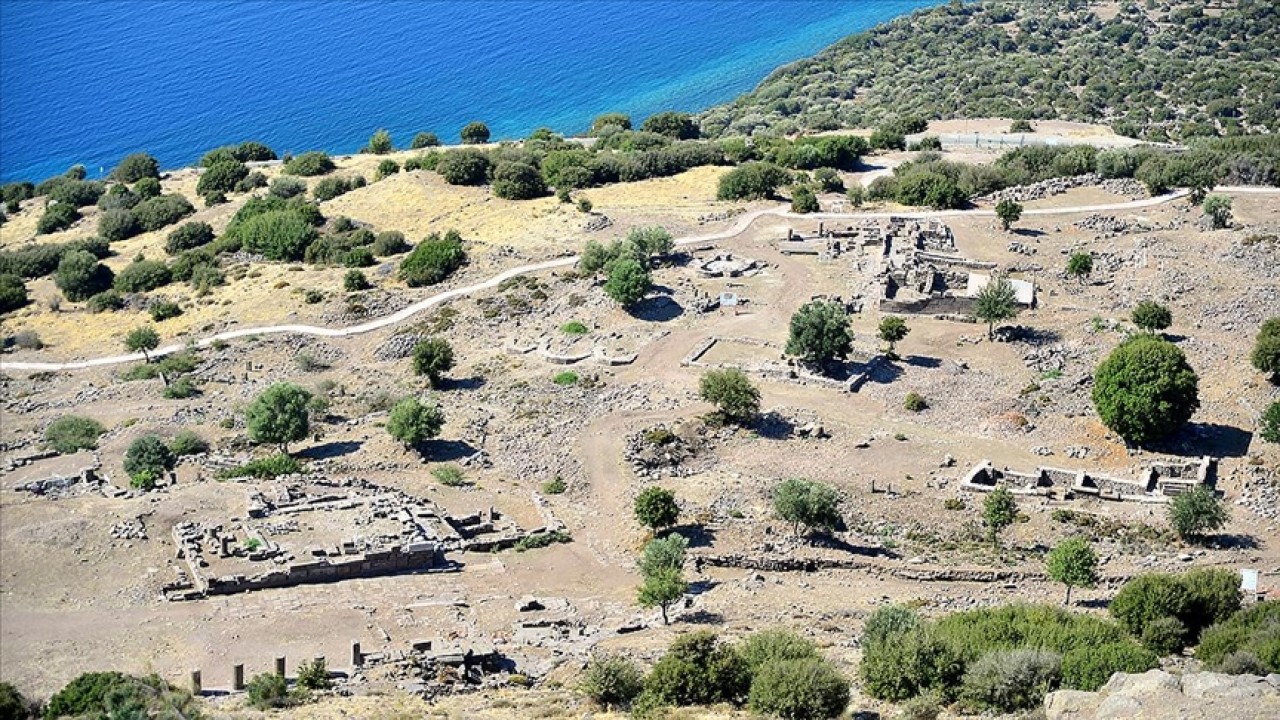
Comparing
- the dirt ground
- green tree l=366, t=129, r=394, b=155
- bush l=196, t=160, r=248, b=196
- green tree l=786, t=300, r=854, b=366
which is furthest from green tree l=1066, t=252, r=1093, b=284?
bush l=196, t=160, r=248, b=196

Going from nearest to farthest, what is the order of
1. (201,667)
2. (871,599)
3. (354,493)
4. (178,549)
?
(201,667), (871,599), (178,549), (354,493)

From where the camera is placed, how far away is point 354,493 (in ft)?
165

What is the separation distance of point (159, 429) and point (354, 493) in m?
14.7

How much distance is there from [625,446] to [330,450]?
12695mm

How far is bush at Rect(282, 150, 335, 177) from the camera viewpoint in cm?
10006

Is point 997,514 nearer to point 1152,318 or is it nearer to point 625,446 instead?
point 625,446

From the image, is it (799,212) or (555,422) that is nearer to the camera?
(555,422)

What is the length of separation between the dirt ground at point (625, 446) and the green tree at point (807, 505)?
3.06 feet

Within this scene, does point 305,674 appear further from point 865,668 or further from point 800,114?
point 800,114

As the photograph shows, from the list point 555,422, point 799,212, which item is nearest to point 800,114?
point 799,212

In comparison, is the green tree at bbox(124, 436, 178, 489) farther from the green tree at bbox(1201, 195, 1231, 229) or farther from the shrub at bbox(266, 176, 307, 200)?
the green tree at bbox(1201, 195, 1231, 229)

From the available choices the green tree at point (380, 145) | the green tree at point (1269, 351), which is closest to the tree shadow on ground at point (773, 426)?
the green tree at point (1269, 351)

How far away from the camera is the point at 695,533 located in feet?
156

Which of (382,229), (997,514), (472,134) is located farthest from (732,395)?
(472,134)
